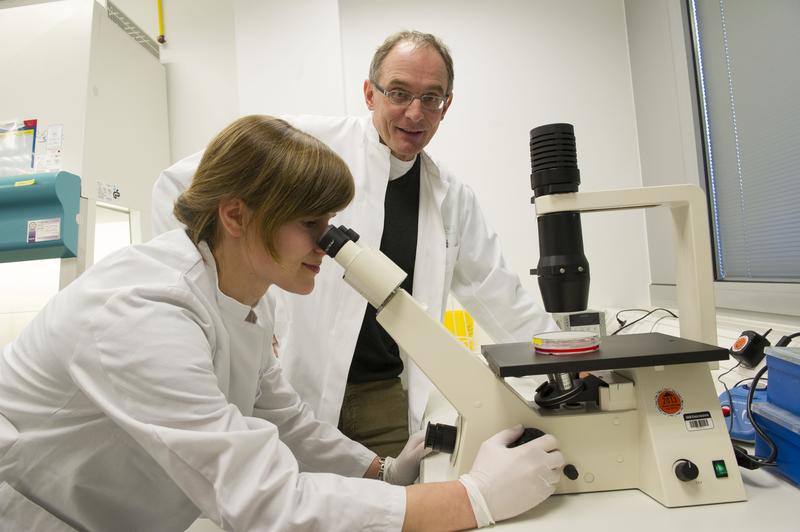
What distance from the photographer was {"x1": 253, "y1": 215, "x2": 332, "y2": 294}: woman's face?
2.78 ft

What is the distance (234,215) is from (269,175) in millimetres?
105

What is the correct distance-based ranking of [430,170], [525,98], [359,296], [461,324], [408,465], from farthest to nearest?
[525,98] < [461,324] < [430,170] < [359,296] < [408,465]

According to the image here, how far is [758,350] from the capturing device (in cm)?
131

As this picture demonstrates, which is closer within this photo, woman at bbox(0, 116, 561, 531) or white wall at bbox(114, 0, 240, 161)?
woman at bbox(0, 116, 561, 531)

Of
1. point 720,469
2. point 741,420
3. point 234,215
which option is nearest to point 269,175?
point 234,215

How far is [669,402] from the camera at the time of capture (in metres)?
0.73

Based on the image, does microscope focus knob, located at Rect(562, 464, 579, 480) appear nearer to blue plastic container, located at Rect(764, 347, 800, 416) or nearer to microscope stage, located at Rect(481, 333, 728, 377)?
microscope stage, located at Rect(481, 333, 728, 377)

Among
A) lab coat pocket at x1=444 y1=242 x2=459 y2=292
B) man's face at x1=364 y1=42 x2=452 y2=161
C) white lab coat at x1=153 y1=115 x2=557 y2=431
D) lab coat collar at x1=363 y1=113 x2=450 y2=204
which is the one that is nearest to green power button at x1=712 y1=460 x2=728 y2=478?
white lab coat at x1=153 y1=115 x2=557 y2=431

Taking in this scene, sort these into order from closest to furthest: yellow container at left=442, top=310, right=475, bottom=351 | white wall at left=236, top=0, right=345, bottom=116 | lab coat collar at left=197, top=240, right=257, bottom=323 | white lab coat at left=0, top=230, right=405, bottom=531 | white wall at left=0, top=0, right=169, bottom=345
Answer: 1. white lab coat at left=0, top=230, right=405, bottom=531
2. lab coat collar at left=197, top=240, right=257, bottom=323
3. white wall at left=0, top=0, right=169, bottom=345
4. yellow container at left=442, top=310, right=475, bottom=351
5. white wall at left=236, top=0, right=345, bottom=116

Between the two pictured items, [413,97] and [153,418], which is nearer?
[153,418]

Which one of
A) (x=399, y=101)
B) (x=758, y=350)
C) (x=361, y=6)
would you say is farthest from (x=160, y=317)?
(x=361, y=6)

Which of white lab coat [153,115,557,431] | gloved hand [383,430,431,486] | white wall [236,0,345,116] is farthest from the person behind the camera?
white wall [236,0,345,116]

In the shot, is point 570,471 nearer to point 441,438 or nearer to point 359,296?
point 441,438

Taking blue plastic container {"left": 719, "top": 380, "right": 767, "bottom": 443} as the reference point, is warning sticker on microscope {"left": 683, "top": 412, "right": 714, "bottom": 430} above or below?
above
